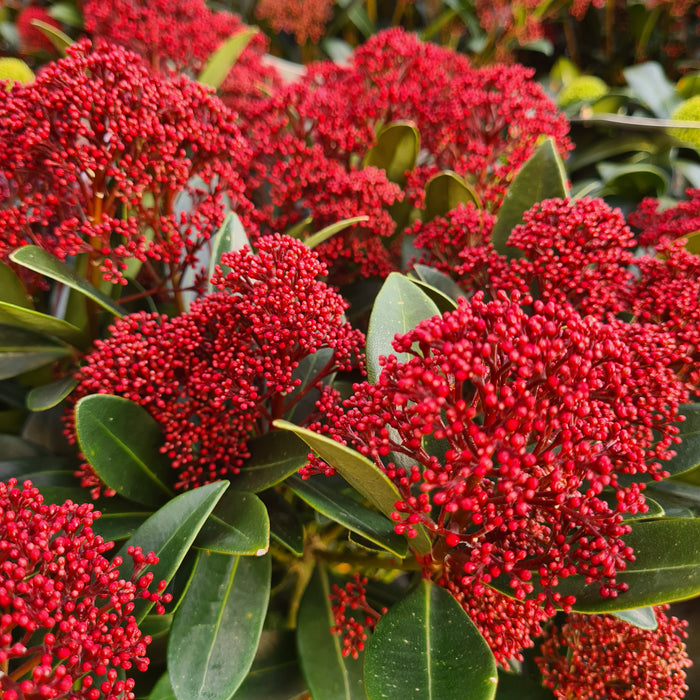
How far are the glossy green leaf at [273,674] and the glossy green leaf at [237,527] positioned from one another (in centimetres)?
25

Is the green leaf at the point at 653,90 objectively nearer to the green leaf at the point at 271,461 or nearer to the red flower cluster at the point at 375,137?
the red flower cluster at the point at 375,137

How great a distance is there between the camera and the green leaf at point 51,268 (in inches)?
26.8

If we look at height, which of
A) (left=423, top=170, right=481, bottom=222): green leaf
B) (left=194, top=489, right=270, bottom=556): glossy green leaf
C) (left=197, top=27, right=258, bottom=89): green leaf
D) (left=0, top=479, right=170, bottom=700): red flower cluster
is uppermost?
(left=197, top=27, right=258, bottom=89): green leaf

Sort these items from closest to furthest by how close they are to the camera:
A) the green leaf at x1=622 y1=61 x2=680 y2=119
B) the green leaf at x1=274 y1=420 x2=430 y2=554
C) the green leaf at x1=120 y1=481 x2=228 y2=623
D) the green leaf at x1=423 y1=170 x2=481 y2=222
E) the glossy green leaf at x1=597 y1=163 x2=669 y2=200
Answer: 1. the green leaf at x1=274 y1=420 x2=430 y2=554
2. the green leaf at x1=120 y1=481 x2=228 y2=623
3. the green leaf at x1=423 y1=170 x2=481 y2=222
4. the glossy green leaf at x1=597 y1=163 x2=669 y2=200
5. the green leaf at x1=622 y1=61 x2=680 y2=119

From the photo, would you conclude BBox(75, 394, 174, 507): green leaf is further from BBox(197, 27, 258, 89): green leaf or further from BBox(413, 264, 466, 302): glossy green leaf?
BBox(197, 27, 258, 89): green leaf

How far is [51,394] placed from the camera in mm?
786

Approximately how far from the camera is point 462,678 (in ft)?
1.84

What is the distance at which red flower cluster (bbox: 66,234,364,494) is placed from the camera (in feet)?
2.12

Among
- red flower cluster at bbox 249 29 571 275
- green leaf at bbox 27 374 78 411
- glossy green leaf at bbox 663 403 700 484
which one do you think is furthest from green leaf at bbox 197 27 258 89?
glossy green leaf at bbox 663 403 700 484

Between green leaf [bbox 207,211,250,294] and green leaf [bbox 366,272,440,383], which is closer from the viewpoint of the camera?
green leaf [bbox 366,272,440,383]

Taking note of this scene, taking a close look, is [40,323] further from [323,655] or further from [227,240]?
[323,655]

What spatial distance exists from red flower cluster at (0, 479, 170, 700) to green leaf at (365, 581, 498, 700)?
247 mm

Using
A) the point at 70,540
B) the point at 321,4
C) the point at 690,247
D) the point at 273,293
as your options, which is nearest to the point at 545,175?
the point at 690,247

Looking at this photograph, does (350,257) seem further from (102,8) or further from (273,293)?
(102,8)
